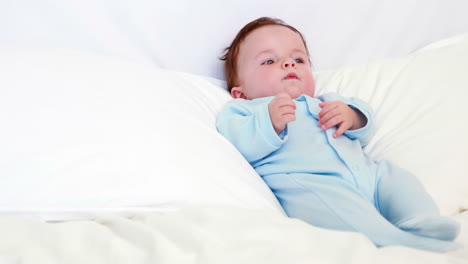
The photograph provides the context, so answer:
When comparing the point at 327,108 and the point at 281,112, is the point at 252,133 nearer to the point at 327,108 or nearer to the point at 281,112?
the point at 281,112

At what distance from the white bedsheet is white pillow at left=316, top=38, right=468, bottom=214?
0.43 meters

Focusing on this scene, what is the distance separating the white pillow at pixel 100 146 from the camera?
781 millimetres

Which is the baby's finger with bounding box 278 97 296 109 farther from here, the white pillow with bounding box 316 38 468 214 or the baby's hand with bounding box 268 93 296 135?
the white pillow with bounding box 316 38 468 214

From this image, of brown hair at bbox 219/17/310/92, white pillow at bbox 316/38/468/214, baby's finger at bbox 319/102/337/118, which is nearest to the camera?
white pillow at bbox 316/38/468/214

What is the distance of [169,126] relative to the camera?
0.94m

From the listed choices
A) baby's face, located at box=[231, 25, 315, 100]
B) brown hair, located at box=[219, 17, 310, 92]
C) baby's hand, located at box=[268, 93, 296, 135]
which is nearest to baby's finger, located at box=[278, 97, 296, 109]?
baby's hand, located at box=[268, 93, 296, 135]

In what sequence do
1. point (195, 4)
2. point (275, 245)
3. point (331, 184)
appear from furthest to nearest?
point (195, 4) < point (331, 184) < point (275, 245)

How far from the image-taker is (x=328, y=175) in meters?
1.11

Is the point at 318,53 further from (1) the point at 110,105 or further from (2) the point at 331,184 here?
(1) the point at 110,105

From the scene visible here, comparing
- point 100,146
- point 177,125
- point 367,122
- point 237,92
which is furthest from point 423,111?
point 100,146

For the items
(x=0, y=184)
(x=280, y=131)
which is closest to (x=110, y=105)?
(x=0, y=184)

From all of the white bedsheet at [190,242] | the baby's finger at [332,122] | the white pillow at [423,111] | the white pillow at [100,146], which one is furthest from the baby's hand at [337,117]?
the white bedsheet at [190,242]

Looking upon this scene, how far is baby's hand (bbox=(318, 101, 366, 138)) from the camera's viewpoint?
1.18 m

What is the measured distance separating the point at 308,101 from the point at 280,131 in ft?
0.40
